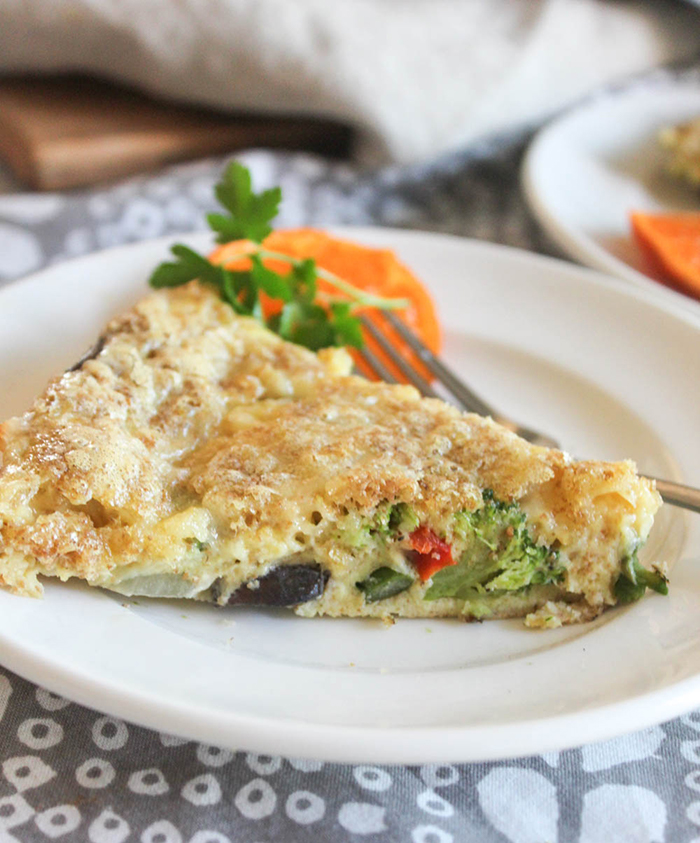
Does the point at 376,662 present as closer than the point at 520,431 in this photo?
Yes

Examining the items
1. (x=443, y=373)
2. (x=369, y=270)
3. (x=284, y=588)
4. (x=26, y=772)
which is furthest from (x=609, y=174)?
(x=26, y=772)

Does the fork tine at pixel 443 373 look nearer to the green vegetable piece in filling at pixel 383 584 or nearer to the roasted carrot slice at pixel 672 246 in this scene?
the green vegetable piece in filling at pixel 383 584

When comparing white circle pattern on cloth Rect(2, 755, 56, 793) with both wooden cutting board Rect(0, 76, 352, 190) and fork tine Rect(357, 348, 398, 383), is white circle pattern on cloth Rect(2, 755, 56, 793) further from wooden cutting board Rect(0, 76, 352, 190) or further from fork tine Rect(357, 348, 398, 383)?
wooden cutting board Rect(0, 76, 352, 190)

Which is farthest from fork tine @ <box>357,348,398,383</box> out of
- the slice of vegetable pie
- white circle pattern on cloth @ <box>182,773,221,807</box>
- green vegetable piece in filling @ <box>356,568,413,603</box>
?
white circle pattern on cloth @ <box>182,773,221,807</box>

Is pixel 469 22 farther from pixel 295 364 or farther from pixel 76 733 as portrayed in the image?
pixel 76 733

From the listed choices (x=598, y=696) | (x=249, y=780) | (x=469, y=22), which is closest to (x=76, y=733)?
(x=249, y=780)

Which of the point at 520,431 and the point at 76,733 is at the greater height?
the point at 520,431
